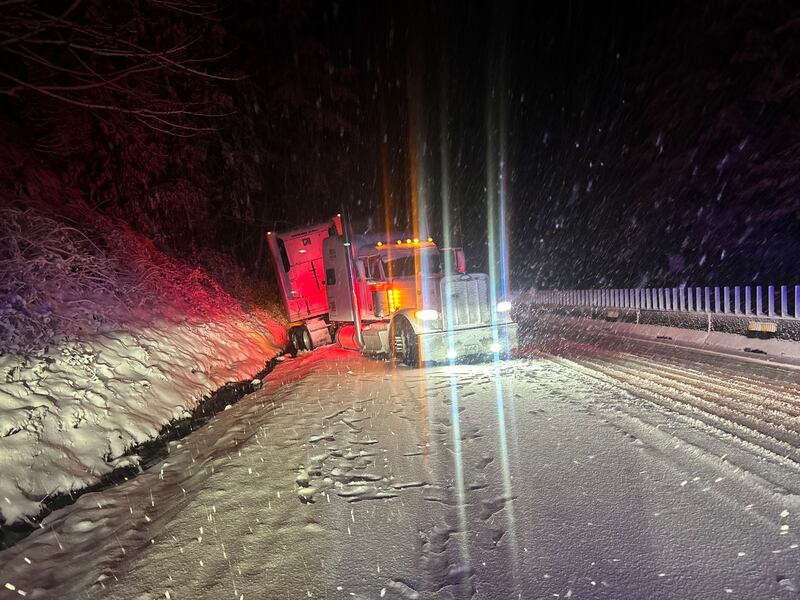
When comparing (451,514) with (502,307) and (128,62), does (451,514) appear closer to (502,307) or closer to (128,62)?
(502,307)

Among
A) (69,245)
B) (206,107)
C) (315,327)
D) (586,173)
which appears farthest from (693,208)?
(69,245)

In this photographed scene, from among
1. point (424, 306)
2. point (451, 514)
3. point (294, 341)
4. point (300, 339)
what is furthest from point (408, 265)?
point (451, 514)

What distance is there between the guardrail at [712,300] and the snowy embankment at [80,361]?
10870 millimetres

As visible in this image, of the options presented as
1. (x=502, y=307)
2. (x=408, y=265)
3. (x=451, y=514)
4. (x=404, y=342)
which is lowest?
(x=451, y=514)

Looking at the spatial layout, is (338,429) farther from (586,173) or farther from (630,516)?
(586,173)

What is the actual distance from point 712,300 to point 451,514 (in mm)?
11067

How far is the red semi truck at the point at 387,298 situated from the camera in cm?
1055

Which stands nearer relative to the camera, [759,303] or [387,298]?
[759,303]

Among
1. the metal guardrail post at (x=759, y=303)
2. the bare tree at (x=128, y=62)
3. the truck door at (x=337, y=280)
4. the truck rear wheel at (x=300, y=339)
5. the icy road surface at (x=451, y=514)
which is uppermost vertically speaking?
the bare tree at (x=128, y=62)

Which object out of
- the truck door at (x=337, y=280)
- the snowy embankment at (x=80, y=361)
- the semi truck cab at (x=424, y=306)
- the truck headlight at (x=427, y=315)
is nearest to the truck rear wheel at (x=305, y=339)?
the truck door at (x=337, y=280)

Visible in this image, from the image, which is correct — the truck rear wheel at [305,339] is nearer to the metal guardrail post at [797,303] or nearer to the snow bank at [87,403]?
the snow bank at [87,403]

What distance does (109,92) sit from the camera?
1086 cm

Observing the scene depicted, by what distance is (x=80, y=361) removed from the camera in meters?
7.14

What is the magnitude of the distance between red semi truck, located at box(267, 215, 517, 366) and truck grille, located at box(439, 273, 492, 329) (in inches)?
0.8
